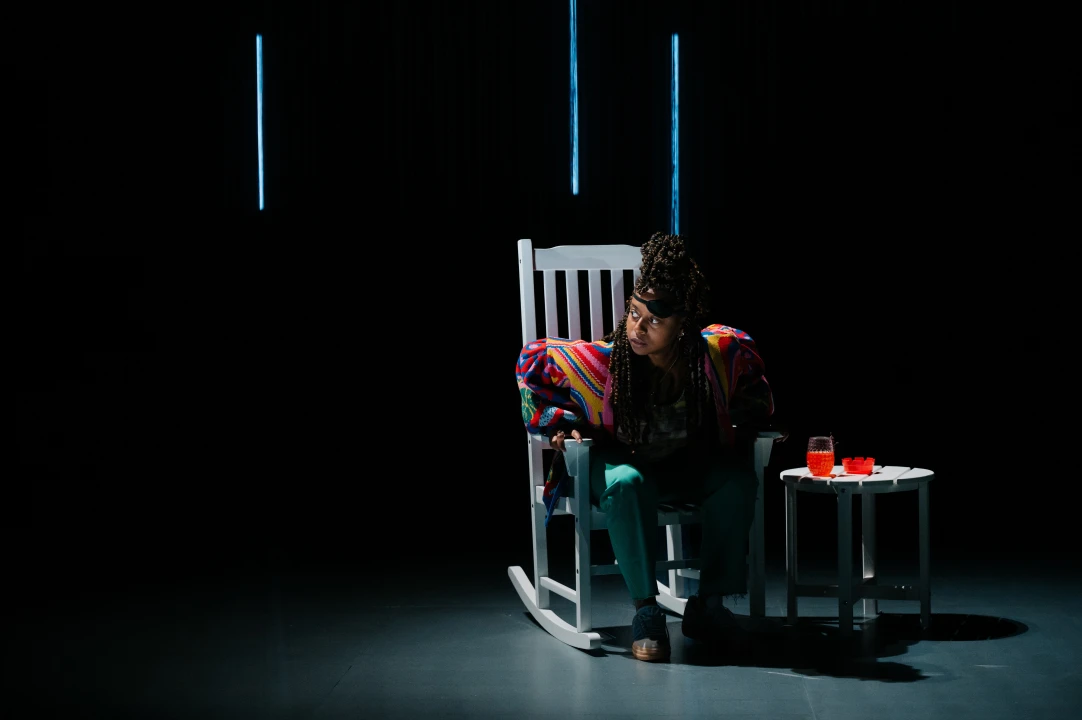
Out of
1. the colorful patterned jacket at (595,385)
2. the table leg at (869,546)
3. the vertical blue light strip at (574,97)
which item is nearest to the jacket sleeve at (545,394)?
the colorful patterned jacket at (595,385)

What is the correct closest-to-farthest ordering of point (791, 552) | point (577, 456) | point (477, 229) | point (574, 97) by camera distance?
point (577, 456) → point (791, 552) → point (574, 97) → point (477, 229)

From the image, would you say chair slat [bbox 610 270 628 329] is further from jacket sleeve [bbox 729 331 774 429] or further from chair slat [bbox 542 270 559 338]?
jacket sleeve [bbox 729 331 774 429]

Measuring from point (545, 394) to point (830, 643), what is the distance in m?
1.00

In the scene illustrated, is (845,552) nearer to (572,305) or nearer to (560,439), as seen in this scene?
(560,439)

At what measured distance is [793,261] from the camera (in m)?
5.24

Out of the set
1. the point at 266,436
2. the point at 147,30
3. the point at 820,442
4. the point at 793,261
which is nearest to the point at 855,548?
the point at 793,261

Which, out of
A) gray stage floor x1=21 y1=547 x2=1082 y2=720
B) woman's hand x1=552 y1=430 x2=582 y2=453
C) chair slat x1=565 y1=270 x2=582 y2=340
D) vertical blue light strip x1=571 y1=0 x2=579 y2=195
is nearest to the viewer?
gray stage floor x1=21 y1=547 x2=1082 y2=720

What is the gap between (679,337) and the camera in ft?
11.3

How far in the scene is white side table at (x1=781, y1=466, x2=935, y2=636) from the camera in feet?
11.2

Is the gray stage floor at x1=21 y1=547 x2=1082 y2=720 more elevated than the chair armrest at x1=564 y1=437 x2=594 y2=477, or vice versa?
the chair armrest at x1=564 y1=437 x2=594 y2=477

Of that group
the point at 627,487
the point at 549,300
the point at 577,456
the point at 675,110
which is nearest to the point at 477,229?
the point at 675,110

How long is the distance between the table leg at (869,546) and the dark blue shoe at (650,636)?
0.75 metres

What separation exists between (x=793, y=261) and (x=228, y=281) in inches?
91.3

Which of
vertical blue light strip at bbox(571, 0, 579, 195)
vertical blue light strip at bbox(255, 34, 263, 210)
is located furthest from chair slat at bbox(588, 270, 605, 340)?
vertical blue light strip at bbox(255, 34, 263, 210)
